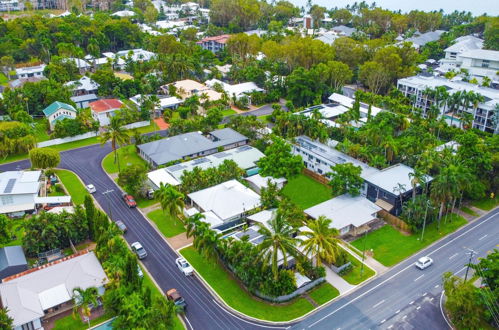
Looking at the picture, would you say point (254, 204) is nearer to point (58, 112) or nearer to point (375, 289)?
point (375, 289)

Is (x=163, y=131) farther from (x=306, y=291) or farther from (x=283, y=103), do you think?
(x=306, y=291)

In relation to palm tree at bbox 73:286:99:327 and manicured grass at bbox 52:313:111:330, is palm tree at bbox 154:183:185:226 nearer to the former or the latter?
palm tree at bbox 73:286:99:327

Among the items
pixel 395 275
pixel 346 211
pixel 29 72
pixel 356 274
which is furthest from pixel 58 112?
pixel 395 275

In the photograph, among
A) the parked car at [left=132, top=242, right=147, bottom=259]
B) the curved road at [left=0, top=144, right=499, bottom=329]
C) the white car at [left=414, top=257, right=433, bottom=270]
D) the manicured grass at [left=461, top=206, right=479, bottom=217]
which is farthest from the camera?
the manicured grass at [left=461, top=206, right=479, bottom=217]

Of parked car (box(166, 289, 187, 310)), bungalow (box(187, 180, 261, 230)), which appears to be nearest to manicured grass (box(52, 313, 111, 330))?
parked car (box(166, 289, 187, 310))

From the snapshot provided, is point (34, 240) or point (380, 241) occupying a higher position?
point (34, 240)

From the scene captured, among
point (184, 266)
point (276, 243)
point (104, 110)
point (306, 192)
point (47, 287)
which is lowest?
point (306, 192)

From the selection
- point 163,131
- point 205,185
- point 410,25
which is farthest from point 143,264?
point 410,25
